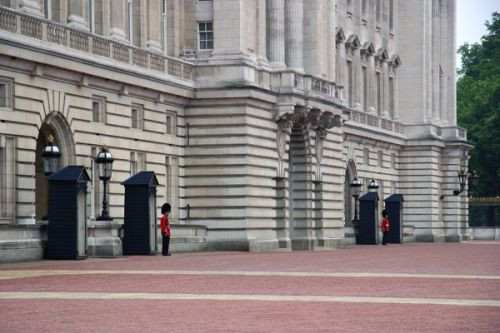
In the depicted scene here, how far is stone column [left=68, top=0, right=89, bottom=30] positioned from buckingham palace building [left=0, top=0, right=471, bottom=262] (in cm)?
7

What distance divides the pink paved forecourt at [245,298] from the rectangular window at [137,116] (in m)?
17.7

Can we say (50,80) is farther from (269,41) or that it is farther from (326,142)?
(326,142)

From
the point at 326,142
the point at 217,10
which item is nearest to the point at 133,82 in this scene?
the point at 217,10

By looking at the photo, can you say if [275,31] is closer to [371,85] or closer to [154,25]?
[154,25]

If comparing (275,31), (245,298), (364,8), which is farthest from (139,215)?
(364,8)

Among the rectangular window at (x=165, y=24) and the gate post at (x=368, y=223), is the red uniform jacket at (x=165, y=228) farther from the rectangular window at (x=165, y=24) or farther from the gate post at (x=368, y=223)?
the gate post at (x=368, y=223)

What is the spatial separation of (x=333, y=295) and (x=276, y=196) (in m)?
40.4

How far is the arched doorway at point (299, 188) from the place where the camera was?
7350cm

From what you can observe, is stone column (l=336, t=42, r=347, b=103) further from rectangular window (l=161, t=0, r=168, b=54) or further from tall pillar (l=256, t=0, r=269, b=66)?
rectangular window (l=161, t=0, r=168, b=54)

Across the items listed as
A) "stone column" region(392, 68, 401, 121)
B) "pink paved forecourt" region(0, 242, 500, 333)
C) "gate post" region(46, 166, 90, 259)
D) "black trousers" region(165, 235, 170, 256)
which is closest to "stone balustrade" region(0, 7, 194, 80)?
"gate post" region(46, 166, 90, 259)

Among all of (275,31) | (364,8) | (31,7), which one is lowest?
(31,7)

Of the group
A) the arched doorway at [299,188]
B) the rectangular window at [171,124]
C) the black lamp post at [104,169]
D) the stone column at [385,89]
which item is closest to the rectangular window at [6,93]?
the black lamp post at [104,169]

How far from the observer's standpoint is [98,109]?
55562mm

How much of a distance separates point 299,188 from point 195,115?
1115 centimetres
